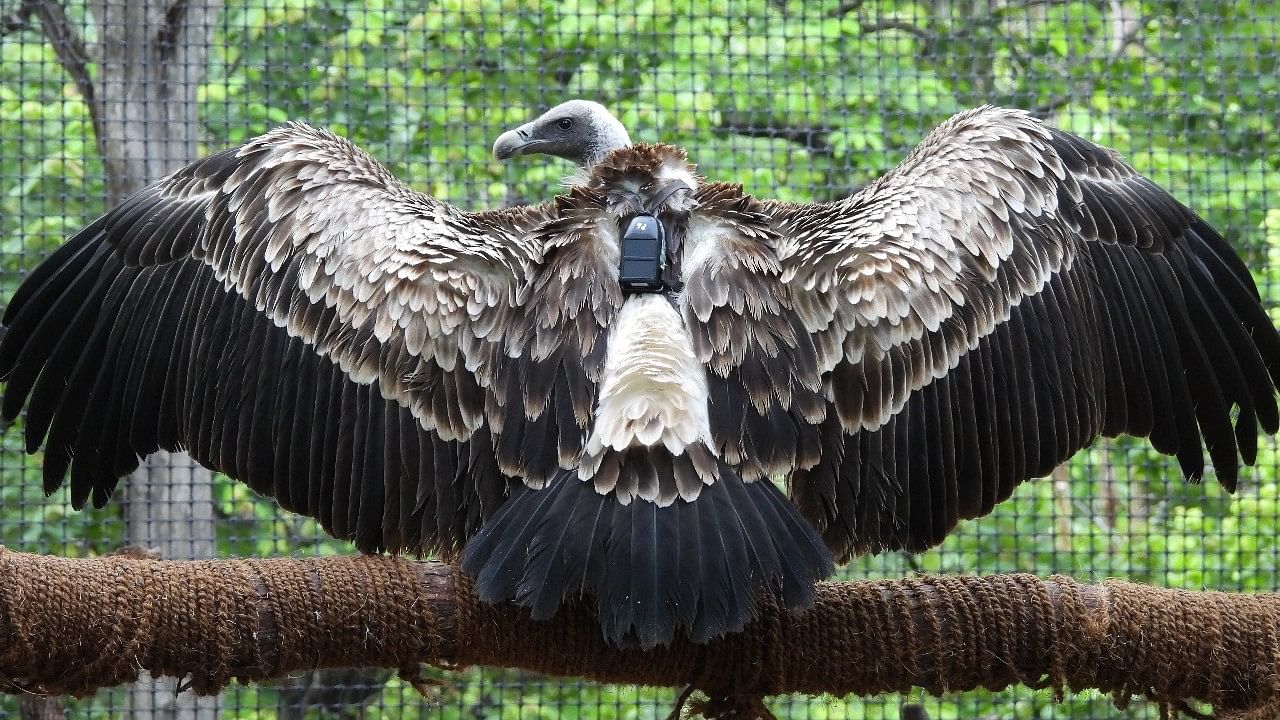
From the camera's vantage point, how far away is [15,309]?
4.04 m

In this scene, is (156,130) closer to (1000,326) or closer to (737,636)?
(1000,326)

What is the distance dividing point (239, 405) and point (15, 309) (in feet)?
2.89

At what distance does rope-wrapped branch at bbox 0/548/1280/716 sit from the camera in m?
2.89

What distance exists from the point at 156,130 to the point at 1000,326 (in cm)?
478

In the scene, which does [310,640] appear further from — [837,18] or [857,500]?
[837,18]

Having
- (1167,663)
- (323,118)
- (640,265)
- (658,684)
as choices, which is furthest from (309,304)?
(323,118)

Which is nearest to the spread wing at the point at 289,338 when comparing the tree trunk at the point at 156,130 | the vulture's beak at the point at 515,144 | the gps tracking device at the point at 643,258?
the gps tracking device at the point at 643,258

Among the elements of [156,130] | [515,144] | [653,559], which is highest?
[156,130]

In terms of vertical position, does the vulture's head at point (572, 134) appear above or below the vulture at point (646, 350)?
above

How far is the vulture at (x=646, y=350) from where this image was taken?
3119 millimetres

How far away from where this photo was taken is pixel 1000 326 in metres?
3.54

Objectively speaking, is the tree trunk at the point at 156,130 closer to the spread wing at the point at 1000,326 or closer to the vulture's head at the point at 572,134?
the vulture's head at the point at 572,134

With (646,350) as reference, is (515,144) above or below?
above

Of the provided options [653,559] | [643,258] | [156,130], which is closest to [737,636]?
[653,559]
